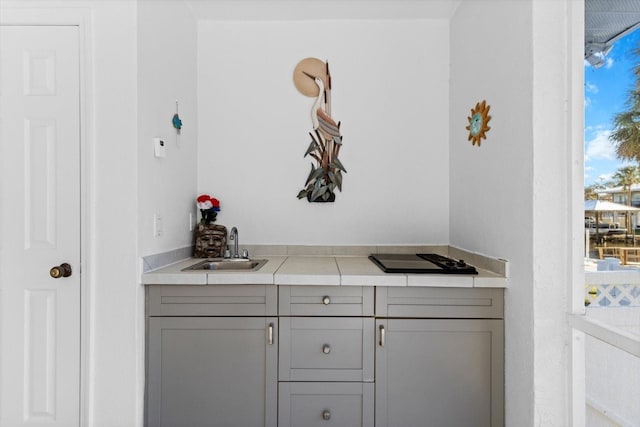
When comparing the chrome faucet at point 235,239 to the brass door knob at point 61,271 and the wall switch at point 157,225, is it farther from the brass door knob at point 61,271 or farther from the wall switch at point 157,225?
the brass door knob at point 61,271

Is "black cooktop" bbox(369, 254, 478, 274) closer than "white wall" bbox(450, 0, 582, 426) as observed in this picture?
No

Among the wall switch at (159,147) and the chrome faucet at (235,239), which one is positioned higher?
the wall switch at (159,147)

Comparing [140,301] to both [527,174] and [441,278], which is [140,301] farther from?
[527,174]

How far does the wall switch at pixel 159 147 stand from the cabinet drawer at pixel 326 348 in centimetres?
106

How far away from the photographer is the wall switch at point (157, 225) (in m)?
1.78

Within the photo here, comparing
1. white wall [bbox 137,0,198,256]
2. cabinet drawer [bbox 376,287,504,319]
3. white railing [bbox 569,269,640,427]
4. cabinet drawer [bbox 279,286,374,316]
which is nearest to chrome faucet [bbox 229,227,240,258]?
white wall [bbox 137,0,198,256]

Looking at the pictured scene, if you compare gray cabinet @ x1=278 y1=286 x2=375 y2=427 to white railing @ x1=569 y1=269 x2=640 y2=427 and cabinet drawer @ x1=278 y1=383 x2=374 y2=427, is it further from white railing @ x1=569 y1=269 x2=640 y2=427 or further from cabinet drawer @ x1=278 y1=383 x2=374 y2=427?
white railing @ x1=569 y1=269 x2=640 y2=427

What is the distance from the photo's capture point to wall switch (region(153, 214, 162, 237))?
5.84 feet

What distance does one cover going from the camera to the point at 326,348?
1634 millimetres

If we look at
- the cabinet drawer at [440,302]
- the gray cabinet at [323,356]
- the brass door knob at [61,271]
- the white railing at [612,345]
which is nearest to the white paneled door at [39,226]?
the brass door knob at [61,271]

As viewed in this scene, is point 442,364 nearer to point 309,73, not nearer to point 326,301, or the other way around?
point 326,301

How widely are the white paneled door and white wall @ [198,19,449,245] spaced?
33.7 inches

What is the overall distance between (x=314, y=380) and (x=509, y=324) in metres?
0.95

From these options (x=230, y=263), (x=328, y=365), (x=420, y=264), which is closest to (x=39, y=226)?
(x=230, y=263)
